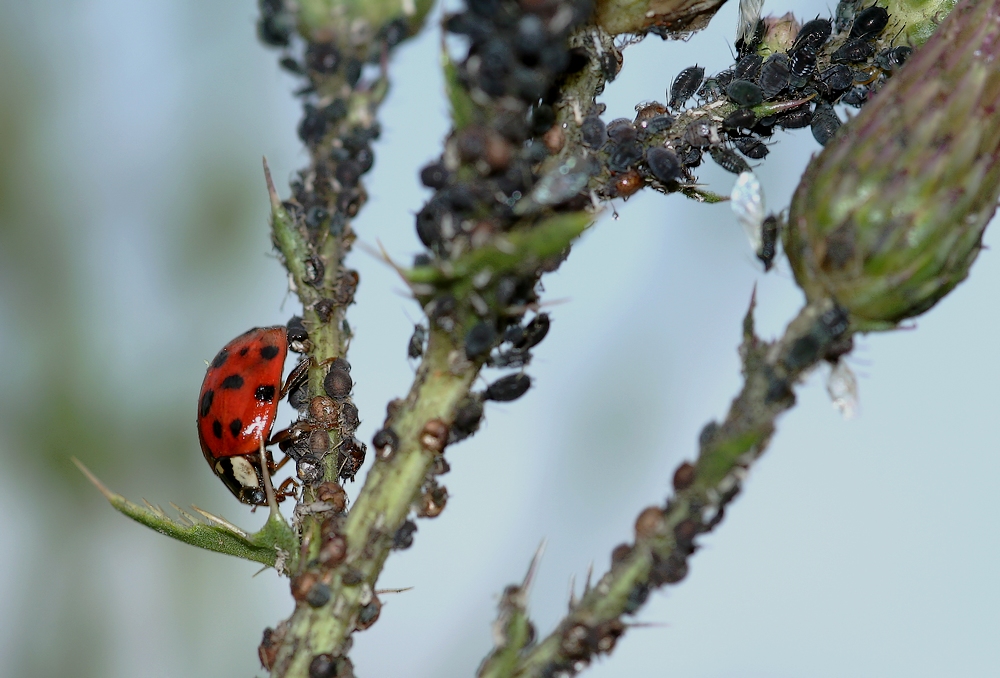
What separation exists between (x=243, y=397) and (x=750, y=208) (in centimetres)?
133

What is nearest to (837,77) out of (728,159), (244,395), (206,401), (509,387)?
(728,159)

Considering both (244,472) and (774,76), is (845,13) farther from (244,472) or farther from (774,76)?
(244,472)

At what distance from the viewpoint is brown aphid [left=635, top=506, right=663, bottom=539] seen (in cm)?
108

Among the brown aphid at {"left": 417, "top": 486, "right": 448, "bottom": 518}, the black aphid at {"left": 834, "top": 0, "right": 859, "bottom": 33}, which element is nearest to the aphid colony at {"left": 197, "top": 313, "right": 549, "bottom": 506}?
the brown aphid at {"left": 417, "top": 486, "right": 448, "bottom": 518}

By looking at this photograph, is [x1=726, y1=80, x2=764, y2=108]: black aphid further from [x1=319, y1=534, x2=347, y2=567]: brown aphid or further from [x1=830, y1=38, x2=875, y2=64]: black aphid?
[x1=319, y1=534, x2=347, y2=567]: brown aphid

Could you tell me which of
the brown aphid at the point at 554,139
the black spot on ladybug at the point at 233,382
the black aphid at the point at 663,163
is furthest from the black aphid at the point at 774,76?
the black spot on ladybug at the point at 233,382

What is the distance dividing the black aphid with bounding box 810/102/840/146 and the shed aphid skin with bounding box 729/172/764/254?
1.22 feet

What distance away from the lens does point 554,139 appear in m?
1.30

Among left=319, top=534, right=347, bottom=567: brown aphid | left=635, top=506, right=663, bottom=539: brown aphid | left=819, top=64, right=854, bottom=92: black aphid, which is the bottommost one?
left=319, top=534, right=347, bottom=567: brown aphid

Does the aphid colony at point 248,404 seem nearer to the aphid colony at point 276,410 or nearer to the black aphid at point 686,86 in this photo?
the aphid colony at point 276,410

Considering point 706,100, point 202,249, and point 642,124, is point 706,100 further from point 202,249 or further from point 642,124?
point 202,249

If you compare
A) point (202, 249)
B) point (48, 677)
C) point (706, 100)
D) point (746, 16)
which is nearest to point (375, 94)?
point (706, 100)

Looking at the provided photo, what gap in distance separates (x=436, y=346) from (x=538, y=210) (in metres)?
0.27

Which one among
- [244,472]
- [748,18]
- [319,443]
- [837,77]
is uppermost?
[748,18]
